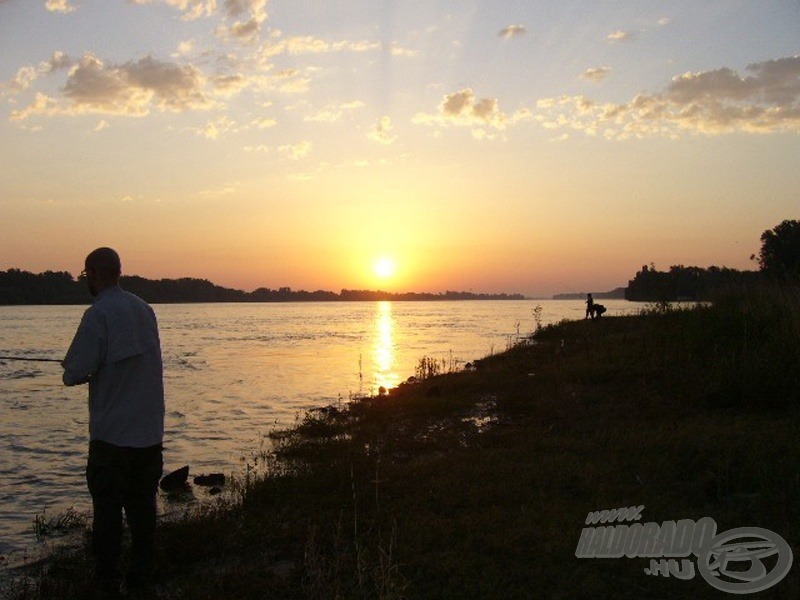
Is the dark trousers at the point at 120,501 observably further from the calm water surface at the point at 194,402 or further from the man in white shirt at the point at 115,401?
the calm water surface at the point at 194,402

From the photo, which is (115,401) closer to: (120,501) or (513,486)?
(120,501)

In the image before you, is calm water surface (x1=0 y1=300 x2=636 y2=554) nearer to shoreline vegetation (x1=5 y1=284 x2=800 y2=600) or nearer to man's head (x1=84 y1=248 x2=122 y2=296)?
shoreline vegetation (x1=5 y1=284 x2=800 y2=600)

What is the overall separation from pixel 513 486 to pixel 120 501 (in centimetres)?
505

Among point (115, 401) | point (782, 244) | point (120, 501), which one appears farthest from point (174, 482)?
point (782, 244)

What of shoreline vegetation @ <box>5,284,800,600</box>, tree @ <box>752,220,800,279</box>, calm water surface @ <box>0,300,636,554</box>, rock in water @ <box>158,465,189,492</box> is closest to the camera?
shoreline vegetation @ <box>5,284,800,600</box>

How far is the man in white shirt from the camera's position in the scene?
5340mm

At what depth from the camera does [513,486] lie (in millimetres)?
8172

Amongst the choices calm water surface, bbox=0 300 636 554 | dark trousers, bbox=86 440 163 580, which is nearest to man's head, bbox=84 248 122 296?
dark trousers, bbox=86 440 163 580

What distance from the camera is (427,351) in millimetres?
41031

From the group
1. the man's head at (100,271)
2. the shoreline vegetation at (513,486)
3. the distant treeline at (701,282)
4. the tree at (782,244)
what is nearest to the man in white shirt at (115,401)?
the man's head at (100,271)

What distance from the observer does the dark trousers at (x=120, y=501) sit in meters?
5.45

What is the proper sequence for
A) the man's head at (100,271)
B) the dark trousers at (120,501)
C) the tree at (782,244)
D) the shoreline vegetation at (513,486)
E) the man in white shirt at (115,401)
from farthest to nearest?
1. the tree at (782,244)
2. the shoreline vegetation at (513,486)
3. the man's head at (100,271)
4. the dark trousers at (120,501)
5. the man in white shirt at (115,401)

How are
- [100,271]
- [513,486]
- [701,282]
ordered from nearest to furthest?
[100,271] → [513,486] → [701,282]

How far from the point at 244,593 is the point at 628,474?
5520 mm
